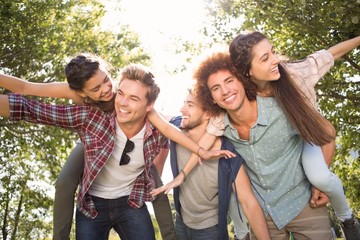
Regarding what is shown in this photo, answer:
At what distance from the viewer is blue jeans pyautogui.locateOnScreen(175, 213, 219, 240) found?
4.45 meters

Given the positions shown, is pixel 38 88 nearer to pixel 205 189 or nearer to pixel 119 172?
pixel 119 172

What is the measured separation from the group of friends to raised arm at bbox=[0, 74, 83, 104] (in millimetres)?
10

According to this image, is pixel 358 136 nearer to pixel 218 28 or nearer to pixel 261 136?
pixel 218 28

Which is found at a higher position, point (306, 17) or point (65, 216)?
point (306, 17)

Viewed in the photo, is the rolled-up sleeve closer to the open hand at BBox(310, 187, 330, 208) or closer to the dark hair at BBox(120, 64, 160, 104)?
the dark hair at BBox(120, 64, 160, 104)

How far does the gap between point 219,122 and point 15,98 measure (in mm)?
1942

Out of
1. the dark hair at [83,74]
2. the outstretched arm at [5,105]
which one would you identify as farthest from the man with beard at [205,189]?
the outstretched arm at [5,105]

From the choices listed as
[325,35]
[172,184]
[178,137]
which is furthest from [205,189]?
[325,35]

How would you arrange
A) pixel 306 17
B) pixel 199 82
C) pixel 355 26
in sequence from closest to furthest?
1. pixel 199 82
2. pixel 355 26
3. pixel 306 17

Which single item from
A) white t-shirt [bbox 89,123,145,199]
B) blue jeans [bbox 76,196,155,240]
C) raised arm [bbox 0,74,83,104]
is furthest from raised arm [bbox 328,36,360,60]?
raised arm [bbox 0,74,83,104]

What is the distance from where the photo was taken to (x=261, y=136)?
412cm

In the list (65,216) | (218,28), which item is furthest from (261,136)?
(218,28)

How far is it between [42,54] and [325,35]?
27.1ft

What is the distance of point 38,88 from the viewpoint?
4266 millimetres
